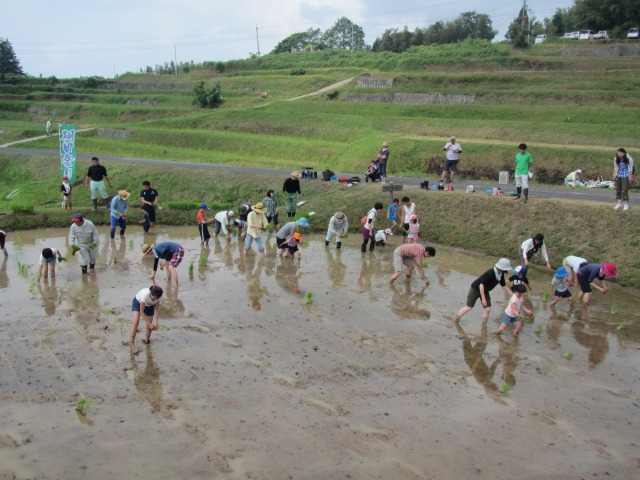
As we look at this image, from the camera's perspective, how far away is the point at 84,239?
15773mm

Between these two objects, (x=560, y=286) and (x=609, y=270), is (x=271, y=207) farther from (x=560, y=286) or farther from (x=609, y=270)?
(x=609, y=270)

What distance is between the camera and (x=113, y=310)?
1341 centimetres

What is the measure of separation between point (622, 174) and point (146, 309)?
531 inches

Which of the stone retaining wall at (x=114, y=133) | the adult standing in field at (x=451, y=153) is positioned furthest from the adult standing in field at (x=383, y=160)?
the stone retaining wall at (x=114, y=133)

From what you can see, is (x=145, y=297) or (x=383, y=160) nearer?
(x=145, y=297)

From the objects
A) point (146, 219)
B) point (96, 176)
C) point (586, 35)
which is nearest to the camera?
point (146, 219)

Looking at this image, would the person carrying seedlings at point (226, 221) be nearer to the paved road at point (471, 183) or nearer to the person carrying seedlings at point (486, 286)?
the paved road at point (471, 183)

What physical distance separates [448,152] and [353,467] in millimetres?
16510

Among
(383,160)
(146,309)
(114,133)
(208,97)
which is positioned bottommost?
(146,309)

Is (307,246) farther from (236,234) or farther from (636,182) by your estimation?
(636,182)

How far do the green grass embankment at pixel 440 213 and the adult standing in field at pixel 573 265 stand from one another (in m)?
1.81

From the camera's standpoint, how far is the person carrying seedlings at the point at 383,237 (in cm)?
1902

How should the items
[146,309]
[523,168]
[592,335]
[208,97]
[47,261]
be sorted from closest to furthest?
[146,309] → [592,335] → [47,261] → [523,168] → [208,97]

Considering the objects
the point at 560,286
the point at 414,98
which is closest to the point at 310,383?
the point at 560,286
